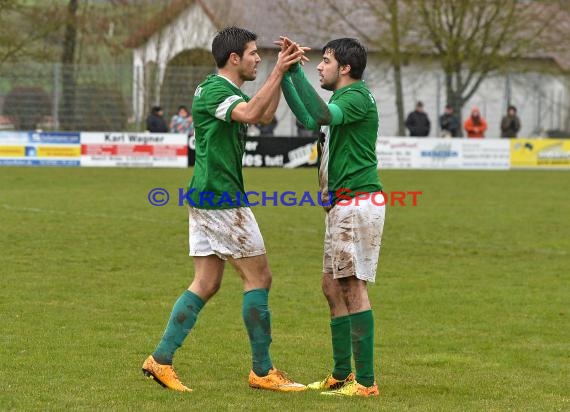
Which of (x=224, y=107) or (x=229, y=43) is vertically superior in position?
(x=229, y=43)

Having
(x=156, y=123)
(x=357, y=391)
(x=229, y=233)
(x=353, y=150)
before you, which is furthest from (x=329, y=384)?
(x=156, y=123)

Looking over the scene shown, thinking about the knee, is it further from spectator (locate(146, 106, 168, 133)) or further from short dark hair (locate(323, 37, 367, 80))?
spectator (locate(146, 106, 168, 133))

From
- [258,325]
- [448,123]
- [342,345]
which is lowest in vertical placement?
[342,345]

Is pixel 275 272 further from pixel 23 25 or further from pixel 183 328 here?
pixel 23 25

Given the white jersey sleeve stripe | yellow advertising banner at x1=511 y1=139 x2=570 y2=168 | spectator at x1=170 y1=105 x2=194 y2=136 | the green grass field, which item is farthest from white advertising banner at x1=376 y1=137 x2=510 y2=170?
the white jersey sleeve stripe

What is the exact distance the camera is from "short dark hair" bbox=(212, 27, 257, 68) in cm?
668

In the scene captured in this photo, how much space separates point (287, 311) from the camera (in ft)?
32.5

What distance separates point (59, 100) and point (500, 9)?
18.0m

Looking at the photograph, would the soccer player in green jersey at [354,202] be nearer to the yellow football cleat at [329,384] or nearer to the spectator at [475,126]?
the yellow football cleat at [329,384]

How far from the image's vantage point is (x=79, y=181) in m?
26.0

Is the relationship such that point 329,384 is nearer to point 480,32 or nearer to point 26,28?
point 26,28

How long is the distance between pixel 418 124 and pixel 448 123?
130 cm

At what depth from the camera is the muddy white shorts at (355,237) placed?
667 centimetres

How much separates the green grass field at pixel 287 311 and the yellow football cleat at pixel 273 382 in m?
0.08
